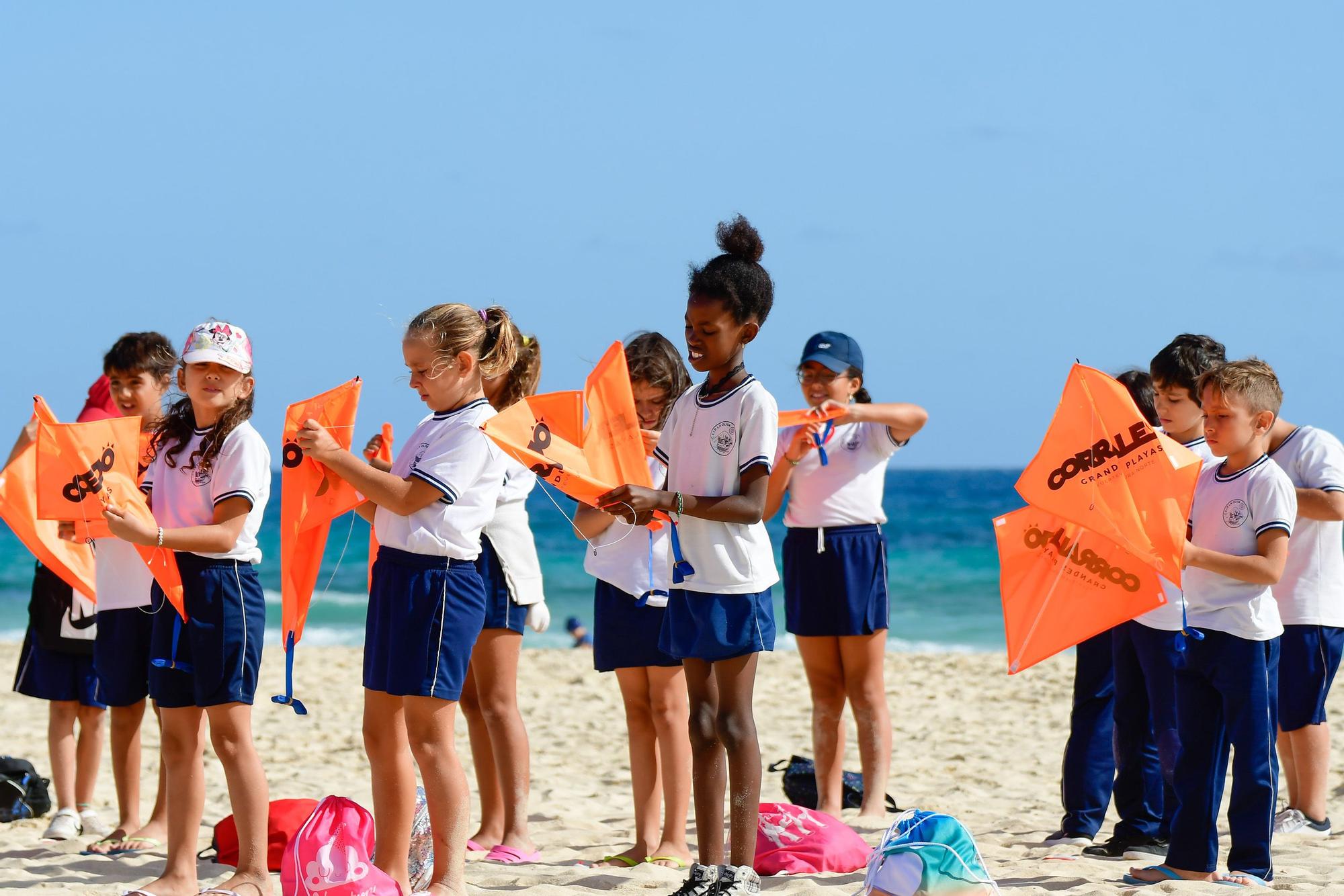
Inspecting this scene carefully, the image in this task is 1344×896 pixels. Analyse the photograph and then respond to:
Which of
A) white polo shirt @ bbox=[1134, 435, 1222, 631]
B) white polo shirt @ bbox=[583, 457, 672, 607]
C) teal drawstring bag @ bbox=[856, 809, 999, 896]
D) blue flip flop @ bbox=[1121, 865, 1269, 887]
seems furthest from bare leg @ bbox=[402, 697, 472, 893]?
white polo shirt @ bbox=[1134, 435, 1222, 631]

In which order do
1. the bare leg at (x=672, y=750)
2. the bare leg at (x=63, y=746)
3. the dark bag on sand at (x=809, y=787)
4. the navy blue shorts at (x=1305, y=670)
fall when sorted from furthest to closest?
the dark bag on sand at (x=809, y=787) < the bare leg at (x=63, y=746) < the navy blue shorts at (x=1305, y=670) < the bare leg at (x=672, y=750)

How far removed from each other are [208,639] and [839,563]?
8.87 ft

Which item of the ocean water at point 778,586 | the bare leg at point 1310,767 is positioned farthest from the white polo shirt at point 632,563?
the ocean water at point 778,586

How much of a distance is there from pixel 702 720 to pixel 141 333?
9.73 ft

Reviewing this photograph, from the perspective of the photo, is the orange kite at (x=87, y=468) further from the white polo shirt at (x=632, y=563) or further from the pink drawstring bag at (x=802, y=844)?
the pink drawstring bag at (x=802, y=844)

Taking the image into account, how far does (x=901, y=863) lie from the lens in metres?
4.12

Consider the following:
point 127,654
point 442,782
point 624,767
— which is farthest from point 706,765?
point 624,767

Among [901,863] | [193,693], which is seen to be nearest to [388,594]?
[193,693]

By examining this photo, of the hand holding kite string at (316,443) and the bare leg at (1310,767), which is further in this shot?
the bare leg at (1310,767)

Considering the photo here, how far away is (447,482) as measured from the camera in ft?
14.4

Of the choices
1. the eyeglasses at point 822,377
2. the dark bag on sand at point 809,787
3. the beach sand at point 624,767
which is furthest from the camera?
the dark bag on sand at point 809,787

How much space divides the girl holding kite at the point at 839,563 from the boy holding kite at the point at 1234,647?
1.50m

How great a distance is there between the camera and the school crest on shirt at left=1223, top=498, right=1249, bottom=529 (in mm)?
4844

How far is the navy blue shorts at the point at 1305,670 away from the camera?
5.91 metres
